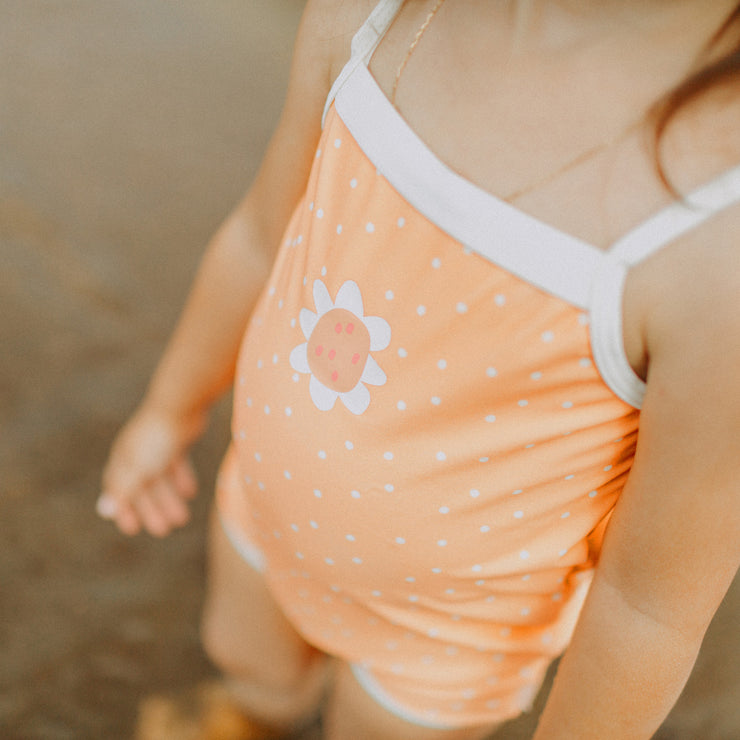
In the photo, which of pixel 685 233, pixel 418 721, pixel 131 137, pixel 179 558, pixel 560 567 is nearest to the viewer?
pixel 685 233

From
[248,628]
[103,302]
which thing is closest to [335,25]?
[248,628]

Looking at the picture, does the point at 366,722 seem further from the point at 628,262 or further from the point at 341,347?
the point at 628,262

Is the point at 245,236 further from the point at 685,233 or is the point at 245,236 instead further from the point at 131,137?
the point at 131,137

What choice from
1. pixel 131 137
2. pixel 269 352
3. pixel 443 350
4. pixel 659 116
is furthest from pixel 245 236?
pixel 131 137

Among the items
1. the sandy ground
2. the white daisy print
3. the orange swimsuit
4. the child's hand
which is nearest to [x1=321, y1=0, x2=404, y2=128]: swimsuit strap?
the orange swimsuit

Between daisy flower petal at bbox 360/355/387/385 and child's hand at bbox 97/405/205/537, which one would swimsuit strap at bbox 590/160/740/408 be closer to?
daisy flower petal at bbox 360/355/387/385

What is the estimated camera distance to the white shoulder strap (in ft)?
1.25

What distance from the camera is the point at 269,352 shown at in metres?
0.58

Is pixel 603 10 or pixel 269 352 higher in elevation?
pixel 603 10

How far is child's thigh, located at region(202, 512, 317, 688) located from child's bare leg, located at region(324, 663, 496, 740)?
8 cm

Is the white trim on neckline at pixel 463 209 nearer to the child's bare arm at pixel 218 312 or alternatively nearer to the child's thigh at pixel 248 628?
the child's bare arm at pixel 218 312

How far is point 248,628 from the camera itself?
82 cm

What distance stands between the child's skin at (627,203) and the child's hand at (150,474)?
33 centimetres

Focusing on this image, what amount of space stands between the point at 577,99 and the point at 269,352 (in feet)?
0.88
